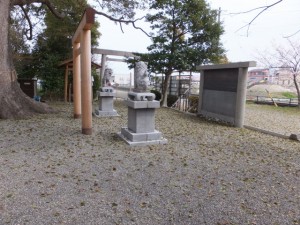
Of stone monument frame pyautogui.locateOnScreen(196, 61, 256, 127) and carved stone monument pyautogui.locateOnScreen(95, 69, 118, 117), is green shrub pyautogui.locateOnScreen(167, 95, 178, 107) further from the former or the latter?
carved stone monument pyautogui.locateOnScreen(95, 69, 118, 117)

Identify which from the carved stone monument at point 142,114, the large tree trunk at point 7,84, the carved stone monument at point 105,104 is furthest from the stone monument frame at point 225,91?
the large tree trunk at point 7,84

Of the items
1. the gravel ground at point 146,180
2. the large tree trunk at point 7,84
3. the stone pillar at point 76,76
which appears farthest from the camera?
the stone pillar at point 76,76

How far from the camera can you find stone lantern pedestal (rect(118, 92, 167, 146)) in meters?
5.20

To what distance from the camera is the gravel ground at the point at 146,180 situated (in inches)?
100

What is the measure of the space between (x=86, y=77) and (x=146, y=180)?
10.2 feet

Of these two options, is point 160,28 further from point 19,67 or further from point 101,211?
point 101,211

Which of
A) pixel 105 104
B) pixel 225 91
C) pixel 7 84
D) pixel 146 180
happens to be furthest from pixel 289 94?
pixel 146 180

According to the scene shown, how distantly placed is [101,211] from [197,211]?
0.95 metres

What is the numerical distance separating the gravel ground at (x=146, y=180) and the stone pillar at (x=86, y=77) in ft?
1.08

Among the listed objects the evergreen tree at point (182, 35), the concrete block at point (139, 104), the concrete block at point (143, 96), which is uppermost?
the evergreen tree at point (182, 35)

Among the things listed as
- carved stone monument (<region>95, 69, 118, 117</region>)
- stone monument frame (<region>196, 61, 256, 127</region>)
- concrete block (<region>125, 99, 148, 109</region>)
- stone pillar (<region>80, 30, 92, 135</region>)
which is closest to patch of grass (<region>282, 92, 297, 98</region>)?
stone monument frame (<region>196, 61, 256, 127</region>)

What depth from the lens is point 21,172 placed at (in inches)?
140

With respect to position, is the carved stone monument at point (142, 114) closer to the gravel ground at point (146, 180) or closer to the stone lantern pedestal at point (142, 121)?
the stone lantern pedestal at point (142, 121)

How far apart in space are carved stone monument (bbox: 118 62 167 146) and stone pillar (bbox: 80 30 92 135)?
3.21ft
